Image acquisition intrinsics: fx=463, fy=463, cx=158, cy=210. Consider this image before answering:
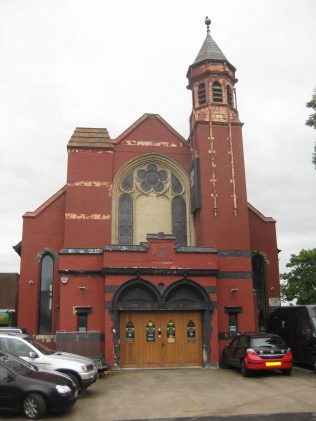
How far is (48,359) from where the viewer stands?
12.5 m

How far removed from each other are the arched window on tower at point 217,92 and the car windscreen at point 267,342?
530 inches

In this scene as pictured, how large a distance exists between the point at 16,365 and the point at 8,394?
88 centimetres

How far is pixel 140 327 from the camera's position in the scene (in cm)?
1908

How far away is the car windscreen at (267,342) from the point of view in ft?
51.9

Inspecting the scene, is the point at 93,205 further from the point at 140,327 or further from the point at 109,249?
the point at 140,327

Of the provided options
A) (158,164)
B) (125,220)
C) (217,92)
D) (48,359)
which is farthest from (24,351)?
(217,92)

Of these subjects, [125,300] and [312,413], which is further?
[125,300]

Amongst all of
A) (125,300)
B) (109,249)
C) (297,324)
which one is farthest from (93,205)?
(297,324)

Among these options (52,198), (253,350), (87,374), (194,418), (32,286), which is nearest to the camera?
(194,418)

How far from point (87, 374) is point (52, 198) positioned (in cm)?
1273

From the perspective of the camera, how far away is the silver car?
12.4 meters

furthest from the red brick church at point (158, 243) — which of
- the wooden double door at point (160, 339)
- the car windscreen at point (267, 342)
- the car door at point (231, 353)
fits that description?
the car windscreen at point (267, 342)

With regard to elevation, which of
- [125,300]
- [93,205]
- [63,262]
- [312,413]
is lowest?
[312,413]

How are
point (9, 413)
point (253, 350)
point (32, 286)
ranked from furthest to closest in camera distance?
point (32, 286), point (253, 350), point (9, 413)
